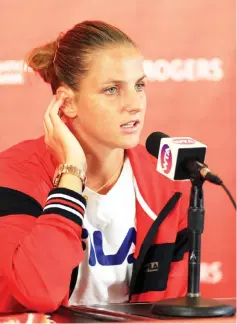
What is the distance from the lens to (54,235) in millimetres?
2066

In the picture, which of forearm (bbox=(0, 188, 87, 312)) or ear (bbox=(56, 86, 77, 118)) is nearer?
forearm (bbox=(0, 188, 87, 312))

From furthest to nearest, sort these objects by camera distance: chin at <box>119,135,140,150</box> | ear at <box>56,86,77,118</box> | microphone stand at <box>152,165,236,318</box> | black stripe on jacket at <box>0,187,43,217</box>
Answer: ear at <box>56,86,77,118</box>
chin at <box>119,135,140,150</box>
black stripe on jacket at <box>0,187,43,217</box>
microphone stand at <box>152,165,236,318</box>

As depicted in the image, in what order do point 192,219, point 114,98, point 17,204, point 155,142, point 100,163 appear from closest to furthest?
point 192,219 < point 155,142 < point 17,204 < point 114,98 < point 100,163

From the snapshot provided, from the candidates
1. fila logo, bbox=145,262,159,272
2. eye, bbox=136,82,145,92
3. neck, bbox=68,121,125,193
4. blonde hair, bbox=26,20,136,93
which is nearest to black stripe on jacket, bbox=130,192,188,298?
fila logo, bbox=145,262,159,272

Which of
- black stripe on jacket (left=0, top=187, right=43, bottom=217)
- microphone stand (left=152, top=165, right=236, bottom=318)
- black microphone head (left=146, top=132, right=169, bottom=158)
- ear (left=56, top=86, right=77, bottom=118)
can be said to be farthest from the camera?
ear (left=56, top=86, right=77, bottom=118)

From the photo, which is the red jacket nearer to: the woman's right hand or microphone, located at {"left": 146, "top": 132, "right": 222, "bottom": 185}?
the woman's right hand

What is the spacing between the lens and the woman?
223 centimetres

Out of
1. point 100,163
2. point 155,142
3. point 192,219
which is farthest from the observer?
point 100,163

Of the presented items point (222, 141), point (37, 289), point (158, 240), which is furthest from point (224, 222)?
point (37, 289)

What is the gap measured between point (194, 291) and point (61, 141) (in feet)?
1.96

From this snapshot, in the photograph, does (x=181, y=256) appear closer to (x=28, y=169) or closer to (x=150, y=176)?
(x=150, y=176)

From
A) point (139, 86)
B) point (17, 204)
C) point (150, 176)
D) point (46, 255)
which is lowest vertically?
point (46, 255)

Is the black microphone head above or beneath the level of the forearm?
above

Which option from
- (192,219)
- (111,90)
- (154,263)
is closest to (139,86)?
(111,90)
